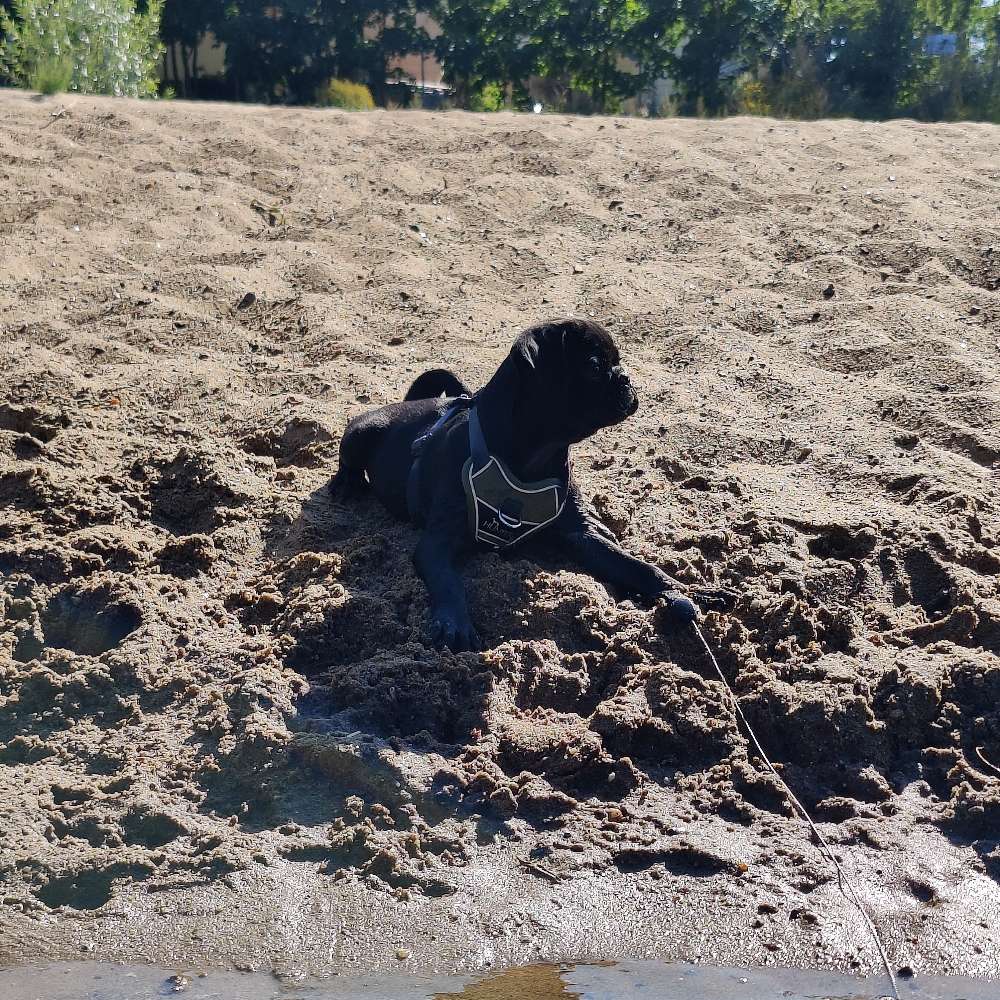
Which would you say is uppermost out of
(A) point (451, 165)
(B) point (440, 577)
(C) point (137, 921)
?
(A) point (451, 165)

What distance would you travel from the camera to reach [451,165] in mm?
8078

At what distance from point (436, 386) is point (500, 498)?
1.12 m

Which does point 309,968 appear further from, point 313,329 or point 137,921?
point 313,329

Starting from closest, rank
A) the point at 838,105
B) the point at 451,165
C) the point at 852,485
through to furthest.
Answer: the point at 852,485
the point at 451,165
the point at 838,105

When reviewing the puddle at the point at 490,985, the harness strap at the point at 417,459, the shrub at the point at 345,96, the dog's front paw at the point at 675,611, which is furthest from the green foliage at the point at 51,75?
the puddle at the point at 490,985

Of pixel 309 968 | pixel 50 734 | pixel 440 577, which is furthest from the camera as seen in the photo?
pixel 440 577

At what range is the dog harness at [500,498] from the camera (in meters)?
4.41

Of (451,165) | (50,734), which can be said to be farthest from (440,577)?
(451,165)

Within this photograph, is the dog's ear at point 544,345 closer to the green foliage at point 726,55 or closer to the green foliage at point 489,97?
the green foliage at point 726,55

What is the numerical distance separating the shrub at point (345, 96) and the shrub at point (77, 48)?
2.59 meters

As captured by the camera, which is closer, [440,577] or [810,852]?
[810,852]

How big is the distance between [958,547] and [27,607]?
325 centimetres

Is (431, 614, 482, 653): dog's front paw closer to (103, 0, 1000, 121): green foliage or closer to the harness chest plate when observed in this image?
the harness chest plate

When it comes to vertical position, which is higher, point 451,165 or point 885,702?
point 451,165
